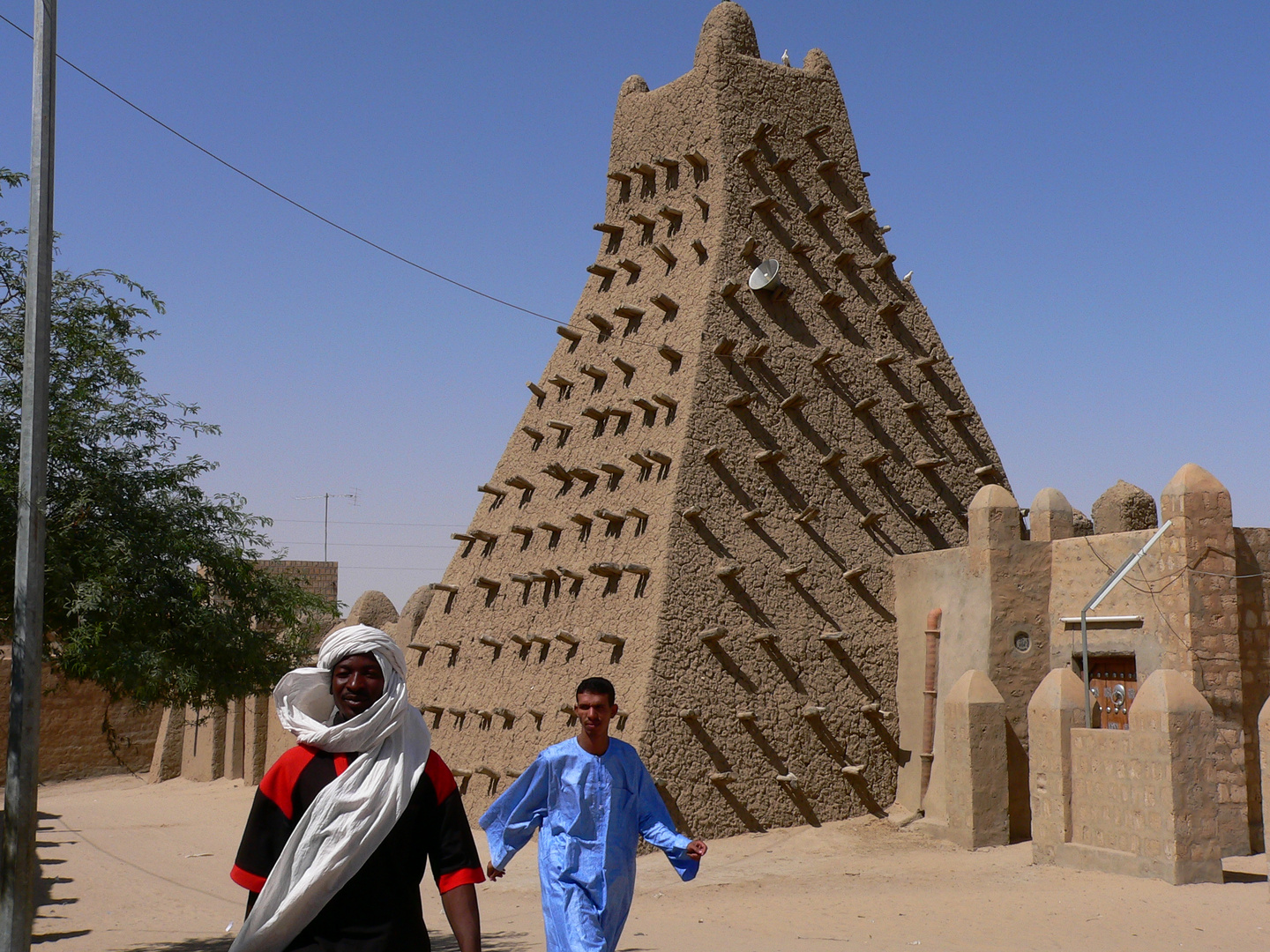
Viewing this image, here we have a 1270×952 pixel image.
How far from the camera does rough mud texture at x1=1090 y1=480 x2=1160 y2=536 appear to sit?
13.9 metres

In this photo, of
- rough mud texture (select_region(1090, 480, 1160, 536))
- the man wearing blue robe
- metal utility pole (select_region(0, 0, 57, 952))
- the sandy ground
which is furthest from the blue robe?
rough mud texture (select_region(1090, 480, 1160, 536))

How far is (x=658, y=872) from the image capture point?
12.5 metres

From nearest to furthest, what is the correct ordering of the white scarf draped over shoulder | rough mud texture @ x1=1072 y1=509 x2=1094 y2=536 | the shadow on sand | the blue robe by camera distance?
the white scarf draped over shoulder
the blue robe
the shadow on sand
rough mud texture @ x1=1072 y1=509 x2=1094 y2=536

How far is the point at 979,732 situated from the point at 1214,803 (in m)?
2.43

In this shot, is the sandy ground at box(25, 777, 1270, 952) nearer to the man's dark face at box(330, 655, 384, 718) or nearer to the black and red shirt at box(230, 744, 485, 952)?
the black and red shirt at box(230, 744, 485, 952)

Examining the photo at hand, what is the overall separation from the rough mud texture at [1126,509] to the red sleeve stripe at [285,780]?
38.8 ft

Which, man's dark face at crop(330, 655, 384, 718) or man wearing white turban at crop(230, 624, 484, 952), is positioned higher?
man's dark face at crop(330, 655, 384, 718)

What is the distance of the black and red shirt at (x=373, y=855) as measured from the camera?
12.0ft

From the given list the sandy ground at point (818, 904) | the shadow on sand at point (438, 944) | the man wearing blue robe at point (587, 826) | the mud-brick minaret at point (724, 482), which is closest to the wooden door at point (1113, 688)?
the sandy ground at point (818, 904)

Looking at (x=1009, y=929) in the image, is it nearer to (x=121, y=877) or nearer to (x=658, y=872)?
(x=658, y=872)

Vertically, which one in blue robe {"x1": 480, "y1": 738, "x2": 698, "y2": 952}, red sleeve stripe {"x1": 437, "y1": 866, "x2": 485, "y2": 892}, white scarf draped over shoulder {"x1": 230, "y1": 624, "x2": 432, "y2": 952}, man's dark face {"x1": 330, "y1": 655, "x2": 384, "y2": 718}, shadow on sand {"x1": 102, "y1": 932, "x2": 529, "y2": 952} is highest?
man's dark face {"x1": 330, "y1": 655, "x2": 384, "y2": 718}

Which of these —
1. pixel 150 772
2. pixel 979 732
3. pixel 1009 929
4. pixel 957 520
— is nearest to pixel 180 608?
pixel 1009 929

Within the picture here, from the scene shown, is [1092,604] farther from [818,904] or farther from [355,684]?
[355,684]

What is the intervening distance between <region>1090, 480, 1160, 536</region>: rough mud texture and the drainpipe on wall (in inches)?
82.6
